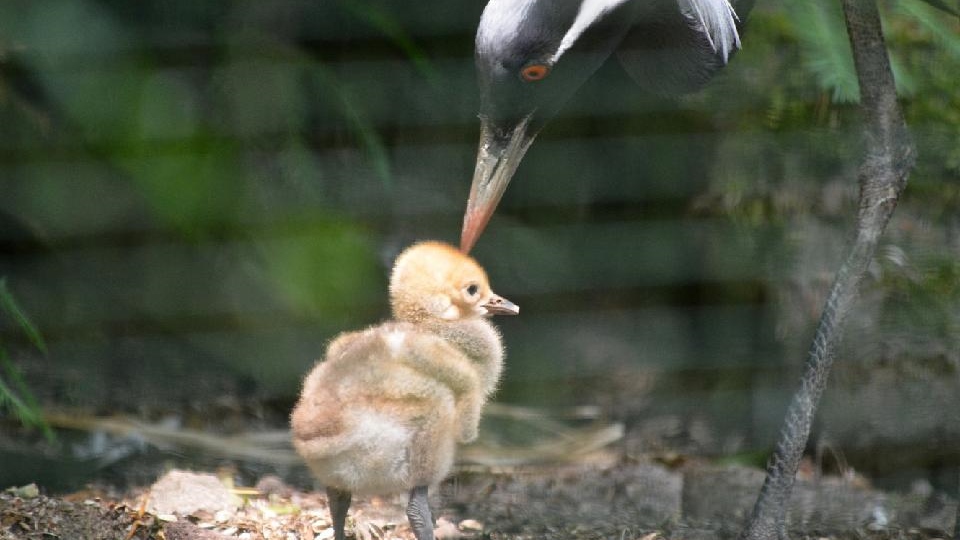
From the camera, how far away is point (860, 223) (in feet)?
6.10

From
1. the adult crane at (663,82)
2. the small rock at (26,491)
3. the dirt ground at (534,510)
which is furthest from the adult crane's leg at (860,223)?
the small rock at (26,491)

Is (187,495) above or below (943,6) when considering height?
below

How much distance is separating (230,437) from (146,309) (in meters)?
0.31

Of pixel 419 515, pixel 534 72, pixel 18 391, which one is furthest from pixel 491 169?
pixel 18 391

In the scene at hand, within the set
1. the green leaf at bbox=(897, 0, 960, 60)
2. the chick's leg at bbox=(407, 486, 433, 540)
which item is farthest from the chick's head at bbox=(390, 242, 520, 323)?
the green leaf at bbox=(897, 0, 960, 60)

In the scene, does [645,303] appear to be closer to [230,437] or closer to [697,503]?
[697,503]

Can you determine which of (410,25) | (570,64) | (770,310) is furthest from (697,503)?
(410,25)

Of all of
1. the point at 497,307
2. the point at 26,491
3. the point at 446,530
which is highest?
the point at 497,307

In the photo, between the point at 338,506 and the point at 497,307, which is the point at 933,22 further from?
the point at 338,506

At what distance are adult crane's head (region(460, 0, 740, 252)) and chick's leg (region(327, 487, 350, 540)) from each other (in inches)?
13.0

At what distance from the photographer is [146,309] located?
A: 98.4 inches

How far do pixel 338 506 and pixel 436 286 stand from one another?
0.29 meters

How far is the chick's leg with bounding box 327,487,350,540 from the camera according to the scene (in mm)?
1576

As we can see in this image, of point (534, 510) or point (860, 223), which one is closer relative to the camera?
point (860, 223)
